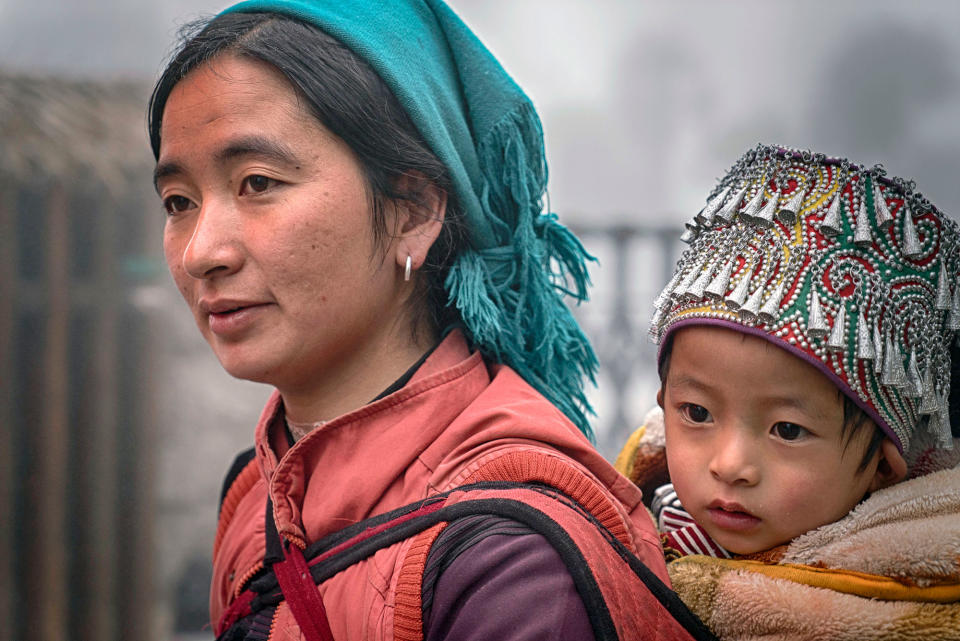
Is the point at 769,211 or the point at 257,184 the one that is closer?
the point at 769,211

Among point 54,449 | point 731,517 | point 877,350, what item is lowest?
point 731,517

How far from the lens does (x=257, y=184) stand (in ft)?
5.23

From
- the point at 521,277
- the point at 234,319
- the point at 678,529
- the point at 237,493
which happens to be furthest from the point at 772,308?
the point at 237,493

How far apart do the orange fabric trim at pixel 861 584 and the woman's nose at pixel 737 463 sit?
0.50 ft

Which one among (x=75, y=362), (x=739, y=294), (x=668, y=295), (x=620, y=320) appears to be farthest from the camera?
(x=620, y=320)

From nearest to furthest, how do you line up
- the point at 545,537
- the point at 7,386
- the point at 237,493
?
1. the point at 545,537
2. the point at 237,493
3. the point at 7,386

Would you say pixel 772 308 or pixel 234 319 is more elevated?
pixel 234 319

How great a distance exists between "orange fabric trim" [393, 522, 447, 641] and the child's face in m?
0.48

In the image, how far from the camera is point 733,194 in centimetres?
149

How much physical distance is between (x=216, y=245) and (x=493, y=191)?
2.04 ft

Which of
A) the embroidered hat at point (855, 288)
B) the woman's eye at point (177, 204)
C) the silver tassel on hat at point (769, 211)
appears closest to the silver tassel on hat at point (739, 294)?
the embroidered hat at point (855, 288)

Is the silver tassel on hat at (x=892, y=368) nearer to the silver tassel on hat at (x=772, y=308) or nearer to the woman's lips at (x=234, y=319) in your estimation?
the silver tassel on hat at (x=772, y=308)

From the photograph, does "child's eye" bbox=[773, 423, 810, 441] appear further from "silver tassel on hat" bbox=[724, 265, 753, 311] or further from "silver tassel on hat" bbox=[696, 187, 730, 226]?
"silver tassel on hat" bbox=[696, 187, 730, 226]

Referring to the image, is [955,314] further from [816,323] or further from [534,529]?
[534,529]
